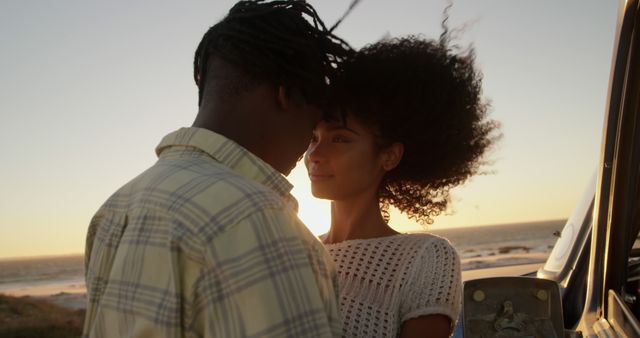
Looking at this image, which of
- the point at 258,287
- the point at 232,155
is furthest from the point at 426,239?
the point at 258,287

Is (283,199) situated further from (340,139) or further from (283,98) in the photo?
(340,139)

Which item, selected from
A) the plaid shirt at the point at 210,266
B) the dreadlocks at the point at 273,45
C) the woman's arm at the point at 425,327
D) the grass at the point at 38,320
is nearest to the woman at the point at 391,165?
the woman's arm at the point at 425,327

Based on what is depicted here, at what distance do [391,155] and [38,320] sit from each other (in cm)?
3433

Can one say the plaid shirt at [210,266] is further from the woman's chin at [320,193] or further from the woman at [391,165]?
the woman's chin at [320,193]

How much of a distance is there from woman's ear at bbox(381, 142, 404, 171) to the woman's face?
0.20 ft

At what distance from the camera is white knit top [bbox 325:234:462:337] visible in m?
2.46

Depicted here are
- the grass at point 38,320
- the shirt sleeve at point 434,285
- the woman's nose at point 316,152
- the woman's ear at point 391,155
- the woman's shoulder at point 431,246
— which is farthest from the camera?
the grass at point 38,320

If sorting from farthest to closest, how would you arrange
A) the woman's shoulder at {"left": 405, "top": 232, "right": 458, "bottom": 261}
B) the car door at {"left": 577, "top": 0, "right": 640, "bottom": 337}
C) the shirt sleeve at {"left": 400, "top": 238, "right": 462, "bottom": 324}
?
the woman's shoulder at {"left": 405, "top": 232, "right": 458, "bottom": 261}, the shirt sleeve at {"left": 400, "top": 238, "right": 462, "bottom": 324}, the car door at {"left": 577, "top": 0, "right": 640, "bottom": 337}

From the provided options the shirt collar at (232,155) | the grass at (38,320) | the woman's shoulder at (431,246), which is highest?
the shirt collar at (232,155)

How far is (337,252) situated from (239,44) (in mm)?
1210

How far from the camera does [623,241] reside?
254 centimetres

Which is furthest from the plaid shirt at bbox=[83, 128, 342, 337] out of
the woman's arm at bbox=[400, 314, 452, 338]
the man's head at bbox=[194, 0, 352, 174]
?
the woman's arm at bbox=[400, 314, 452, 338]

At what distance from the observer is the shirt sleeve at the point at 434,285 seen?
7.97 feet

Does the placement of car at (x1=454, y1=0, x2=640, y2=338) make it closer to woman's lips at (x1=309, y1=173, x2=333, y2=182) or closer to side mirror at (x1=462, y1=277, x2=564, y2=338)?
side mirror at (x1=462, y1=277, x2=564, y2=338)
